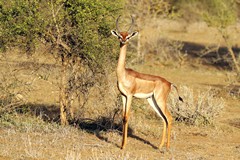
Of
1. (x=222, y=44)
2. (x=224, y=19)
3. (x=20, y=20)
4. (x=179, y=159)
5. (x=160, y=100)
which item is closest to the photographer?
(x=179, y=159)

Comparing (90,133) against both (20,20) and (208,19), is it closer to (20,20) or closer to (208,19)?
(20,20)

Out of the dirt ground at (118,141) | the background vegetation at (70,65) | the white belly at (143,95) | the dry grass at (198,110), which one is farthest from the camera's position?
the dry grass at (198,110)

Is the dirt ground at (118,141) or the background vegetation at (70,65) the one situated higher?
the background vegetation at (70,65)

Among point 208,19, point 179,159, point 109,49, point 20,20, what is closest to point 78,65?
point 109,49

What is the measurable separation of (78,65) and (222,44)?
70.6 ft

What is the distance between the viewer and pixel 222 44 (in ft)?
107

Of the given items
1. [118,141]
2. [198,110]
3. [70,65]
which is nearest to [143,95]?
[118,141]

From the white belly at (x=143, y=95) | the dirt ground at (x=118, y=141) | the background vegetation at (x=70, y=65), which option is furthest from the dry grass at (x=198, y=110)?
the white belly at (x=143, y=95)

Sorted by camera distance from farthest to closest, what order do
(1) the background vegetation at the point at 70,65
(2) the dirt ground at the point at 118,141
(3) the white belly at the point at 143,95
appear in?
(1) the background vegetation at the point at 70,65 < (3) the white belly at the point at 143,95 < (2) the dirt ground at the point at 118,141

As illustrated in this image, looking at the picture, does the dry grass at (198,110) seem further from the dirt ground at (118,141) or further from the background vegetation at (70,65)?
the dirt ground at (118,141)

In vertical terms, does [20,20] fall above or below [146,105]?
above

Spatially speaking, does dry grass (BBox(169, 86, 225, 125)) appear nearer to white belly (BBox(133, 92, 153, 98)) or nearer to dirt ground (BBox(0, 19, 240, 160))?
dirt ground (BBox(0, 19, 240, 160))

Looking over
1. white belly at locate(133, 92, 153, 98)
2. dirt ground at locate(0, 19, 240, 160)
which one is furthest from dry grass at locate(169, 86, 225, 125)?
white belly at locate(133, 92, 153, 98)

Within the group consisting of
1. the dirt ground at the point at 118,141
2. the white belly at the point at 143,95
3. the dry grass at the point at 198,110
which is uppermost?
the white belly at the point at 143,95
